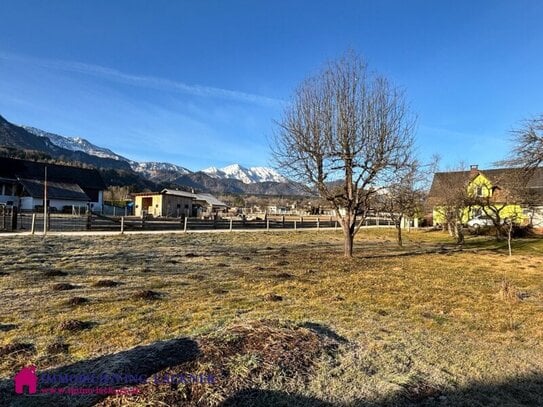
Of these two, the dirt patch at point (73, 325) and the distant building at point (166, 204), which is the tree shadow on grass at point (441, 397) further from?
the distant building at point (166, 204)

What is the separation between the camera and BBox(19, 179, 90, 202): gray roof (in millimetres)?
52294

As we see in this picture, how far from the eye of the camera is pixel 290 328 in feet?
15.2

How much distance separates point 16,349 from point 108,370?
165 cm

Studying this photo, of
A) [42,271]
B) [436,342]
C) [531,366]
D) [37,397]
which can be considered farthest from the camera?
[42,271]

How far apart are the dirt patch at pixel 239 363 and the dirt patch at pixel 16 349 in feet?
6.49

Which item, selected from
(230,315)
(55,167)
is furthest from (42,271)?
(55,167)

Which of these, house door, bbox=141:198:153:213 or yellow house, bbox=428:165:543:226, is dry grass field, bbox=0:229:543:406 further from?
house door, bbox=141:198:153:213

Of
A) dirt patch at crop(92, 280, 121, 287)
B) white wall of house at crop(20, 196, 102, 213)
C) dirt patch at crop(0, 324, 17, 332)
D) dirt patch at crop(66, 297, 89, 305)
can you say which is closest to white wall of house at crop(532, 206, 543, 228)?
dirt patch at crop(92, 280, 121, 287)

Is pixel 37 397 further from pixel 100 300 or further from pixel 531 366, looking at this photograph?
pixel 531 366

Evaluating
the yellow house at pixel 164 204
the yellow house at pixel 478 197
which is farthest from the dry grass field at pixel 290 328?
the yellow house at pixel 164 204

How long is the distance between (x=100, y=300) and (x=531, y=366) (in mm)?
6769

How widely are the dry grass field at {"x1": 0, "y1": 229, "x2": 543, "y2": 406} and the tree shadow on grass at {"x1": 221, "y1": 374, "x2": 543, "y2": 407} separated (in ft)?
0.05

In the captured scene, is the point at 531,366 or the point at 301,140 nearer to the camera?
the point at 531,366

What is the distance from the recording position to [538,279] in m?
11.9
